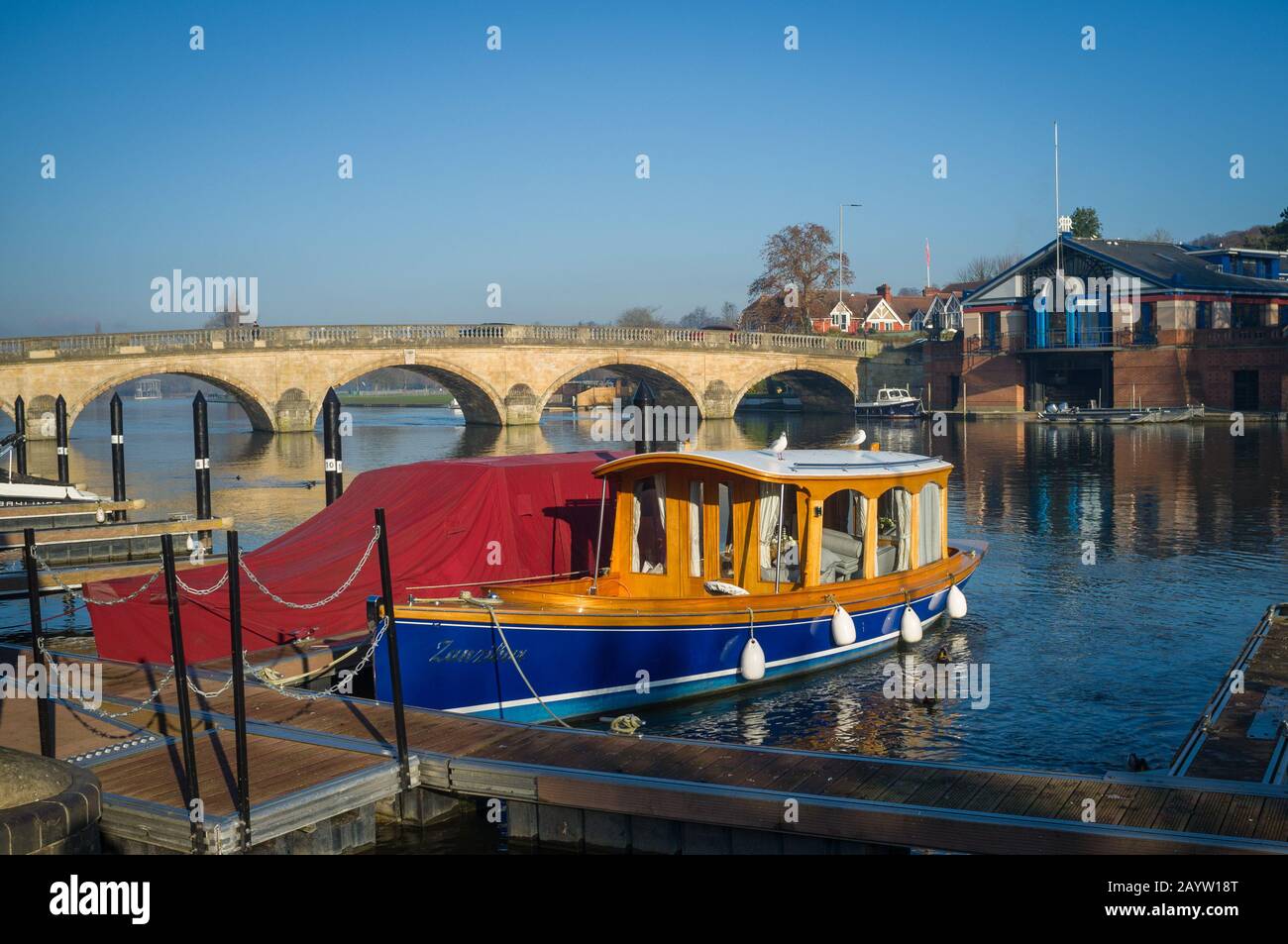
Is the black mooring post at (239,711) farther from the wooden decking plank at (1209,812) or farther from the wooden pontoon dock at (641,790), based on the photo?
the wooden decking plank at (1209,812)

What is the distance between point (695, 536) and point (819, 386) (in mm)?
67249

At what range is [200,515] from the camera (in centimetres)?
2448

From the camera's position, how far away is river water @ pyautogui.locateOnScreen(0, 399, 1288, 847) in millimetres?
13445

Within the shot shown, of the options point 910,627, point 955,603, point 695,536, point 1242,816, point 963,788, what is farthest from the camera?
point 955,603

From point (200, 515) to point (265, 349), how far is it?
1466 inches

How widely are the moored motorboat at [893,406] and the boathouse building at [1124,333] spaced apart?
6.69 ft

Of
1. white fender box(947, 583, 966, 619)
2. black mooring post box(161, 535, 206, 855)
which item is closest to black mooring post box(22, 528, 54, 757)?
black mooring post box(161, 535, 206, 855)

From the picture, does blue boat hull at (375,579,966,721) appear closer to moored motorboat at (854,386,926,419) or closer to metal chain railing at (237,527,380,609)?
metal chain railing at (237,527,380,609)

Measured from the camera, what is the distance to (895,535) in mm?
Answer: 16484

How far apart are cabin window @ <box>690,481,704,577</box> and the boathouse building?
1963 inches

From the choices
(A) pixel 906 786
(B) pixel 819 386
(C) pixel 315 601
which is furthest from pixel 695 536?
(B) pixel 819 386

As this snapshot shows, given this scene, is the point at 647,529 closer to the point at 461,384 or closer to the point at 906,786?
the point at 906,786

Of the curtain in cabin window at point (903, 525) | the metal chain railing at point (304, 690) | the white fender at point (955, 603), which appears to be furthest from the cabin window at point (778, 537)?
the metal chain railing at point (304, 690)
